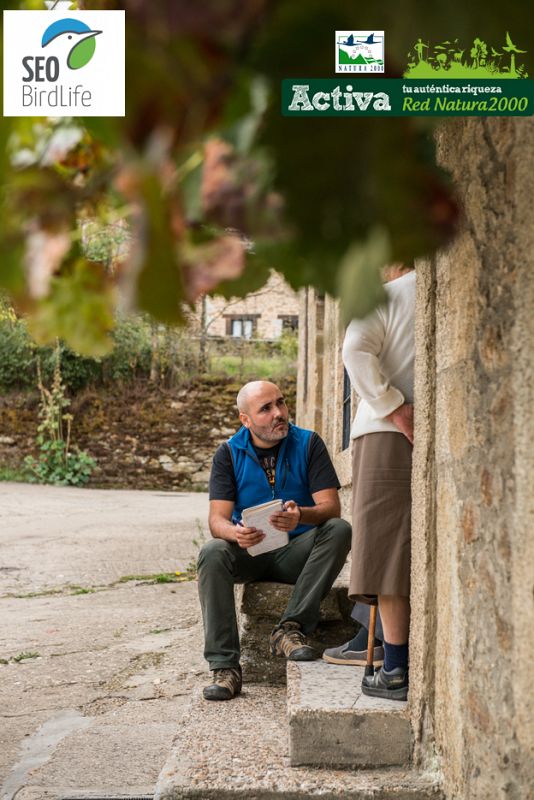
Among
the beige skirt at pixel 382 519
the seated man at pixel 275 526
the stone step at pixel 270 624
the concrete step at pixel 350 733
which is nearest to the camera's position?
the concrete step at pixel 350 733

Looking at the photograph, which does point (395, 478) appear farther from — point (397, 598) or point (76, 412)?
point (76, 412)

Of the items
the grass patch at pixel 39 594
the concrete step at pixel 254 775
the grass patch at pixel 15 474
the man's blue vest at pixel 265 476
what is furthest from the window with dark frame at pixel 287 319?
the grass patch at pixel 15 474

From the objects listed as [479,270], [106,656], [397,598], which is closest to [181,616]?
[106,656]

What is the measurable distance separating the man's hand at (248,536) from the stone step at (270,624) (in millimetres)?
268

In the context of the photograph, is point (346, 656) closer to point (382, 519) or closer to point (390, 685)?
point (390, 685)

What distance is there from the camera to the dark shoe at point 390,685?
269 centimetres

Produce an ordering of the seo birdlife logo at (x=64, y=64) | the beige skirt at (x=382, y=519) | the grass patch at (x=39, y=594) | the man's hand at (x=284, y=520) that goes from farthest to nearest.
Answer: the grass patch at (x=39, y=594)
the man's hand at (x=284, y=520)
the beige skirt at (x=382, y=519)
the seo birdlife logo at (x=64, y=64)

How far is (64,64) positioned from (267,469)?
3.44 metres

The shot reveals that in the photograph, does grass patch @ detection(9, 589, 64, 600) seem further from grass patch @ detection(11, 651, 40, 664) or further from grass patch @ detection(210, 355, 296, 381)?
grass patch @ detection(210, 355, 296, 381)

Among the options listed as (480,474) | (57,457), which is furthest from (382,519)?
(57,457)

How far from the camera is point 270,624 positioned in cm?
376

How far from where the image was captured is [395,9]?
39 centimetres

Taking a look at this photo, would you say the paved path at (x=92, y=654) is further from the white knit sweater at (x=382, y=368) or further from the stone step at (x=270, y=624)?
the white knit sweater at (x=382, y=368)

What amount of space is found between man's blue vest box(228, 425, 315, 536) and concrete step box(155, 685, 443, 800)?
3.70 ft
